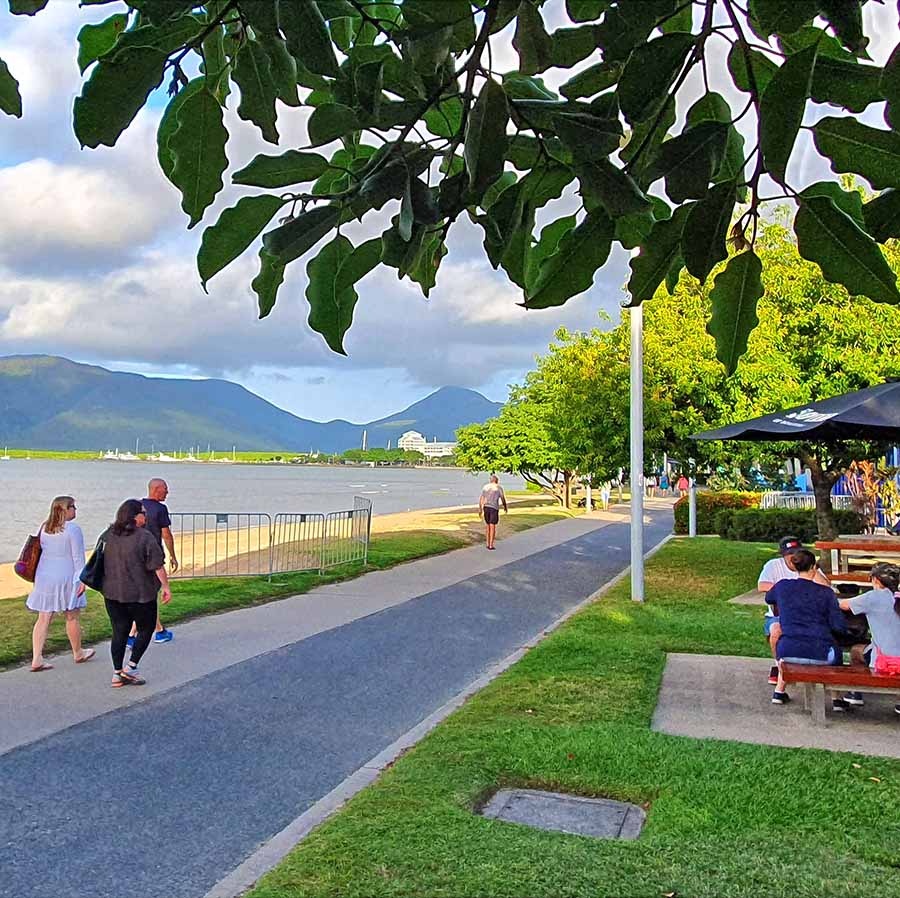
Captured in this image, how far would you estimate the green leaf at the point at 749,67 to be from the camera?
1.21 metres

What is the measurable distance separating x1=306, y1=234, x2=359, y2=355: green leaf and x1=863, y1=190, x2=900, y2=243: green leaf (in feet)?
2.26

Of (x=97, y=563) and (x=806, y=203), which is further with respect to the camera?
(x=97, y=563)

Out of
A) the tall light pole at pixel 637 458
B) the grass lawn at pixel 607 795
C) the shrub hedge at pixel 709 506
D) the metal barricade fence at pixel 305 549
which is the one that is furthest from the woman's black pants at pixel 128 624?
the shrub hedge at pixel 709 506

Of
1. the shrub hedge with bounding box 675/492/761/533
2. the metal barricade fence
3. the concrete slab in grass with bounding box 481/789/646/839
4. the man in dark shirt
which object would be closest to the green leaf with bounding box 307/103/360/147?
the concrete slab in grass with bounding box 481/789/646/839

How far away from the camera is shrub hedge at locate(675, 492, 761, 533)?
94.4 feet

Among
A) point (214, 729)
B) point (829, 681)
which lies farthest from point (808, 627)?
point (214, 729)

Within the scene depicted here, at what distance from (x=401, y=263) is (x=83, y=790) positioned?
5.65 metres

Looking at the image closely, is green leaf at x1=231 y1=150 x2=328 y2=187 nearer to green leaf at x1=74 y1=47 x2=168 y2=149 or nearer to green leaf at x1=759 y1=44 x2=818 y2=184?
green leaf at x1=74 y1=47 x2=168 y2=149

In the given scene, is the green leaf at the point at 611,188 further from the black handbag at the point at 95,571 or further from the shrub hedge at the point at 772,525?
the shrub hedge at the point at 772,525

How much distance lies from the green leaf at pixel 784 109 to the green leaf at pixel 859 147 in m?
0.11

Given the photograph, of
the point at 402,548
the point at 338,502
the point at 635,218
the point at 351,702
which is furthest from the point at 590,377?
the point at 338,502

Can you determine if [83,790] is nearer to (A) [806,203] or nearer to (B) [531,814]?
(B) [531,814]

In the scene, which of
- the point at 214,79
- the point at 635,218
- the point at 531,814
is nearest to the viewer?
the point at 214,79

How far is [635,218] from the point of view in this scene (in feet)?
4.48
